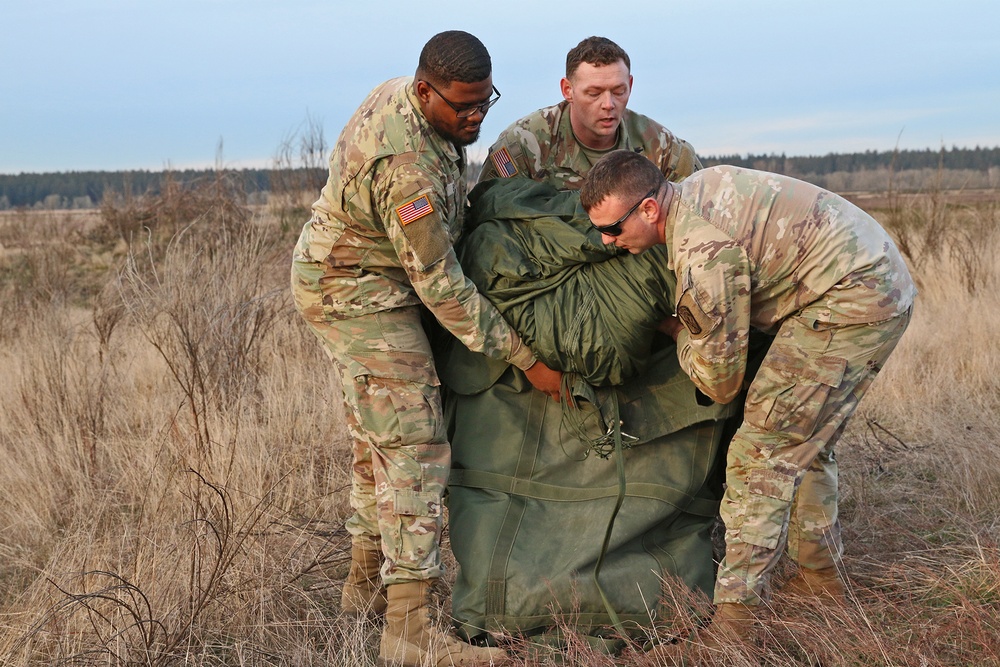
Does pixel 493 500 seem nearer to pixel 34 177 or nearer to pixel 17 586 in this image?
pixel 17 586

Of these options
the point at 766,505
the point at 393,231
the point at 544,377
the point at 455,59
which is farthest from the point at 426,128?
the point at 766,505

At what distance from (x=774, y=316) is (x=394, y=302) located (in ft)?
4.63

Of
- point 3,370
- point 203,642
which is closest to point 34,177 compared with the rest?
point 3,370

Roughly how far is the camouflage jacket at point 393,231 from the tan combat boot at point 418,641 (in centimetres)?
97

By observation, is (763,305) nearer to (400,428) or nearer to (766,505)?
(766,505)

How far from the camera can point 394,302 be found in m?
3.56

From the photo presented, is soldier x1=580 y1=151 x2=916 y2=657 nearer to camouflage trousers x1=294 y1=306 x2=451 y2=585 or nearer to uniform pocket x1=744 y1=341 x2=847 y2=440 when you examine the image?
uniform pocket x1=744 y1=341 x2=847 y2=440

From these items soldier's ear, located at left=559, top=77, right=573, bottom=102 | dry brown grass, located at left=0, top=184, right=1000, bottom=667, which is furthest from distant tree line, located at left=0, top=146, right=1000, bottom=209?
soldier's ear, located at left=559, top=77, right=573, bottom=102

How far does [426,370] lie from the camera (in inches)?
141

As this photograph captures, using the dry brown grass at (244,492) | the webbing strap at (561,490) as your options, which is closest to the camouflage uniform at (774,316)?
the webbing strap at (561,490)

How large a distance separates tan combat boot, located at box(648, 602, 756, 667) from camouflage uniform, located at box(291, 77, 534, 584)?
92 centimetres

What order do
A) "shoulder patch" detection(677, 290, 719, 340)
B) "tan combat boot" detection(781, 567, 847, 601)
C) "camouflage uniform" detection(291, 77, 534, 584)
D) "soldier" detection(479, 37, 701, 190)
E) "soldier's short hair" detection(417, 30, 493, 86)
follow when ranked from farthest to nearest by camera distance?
1. "soldier" detection(479, 37, 701, 190)
2. "tan combat boot" detection(781, 567, 847, 601)
3. "camouflage uniform" detection(291, 77, 534, 584)
4. "soldier's short hair" detection(417, 30, 493, 86)
5. "shoulder patch" detection(677, 290, 719, 340)

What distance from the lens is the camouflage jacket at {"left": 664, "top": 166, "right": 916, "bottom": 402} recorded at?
3.04 metres

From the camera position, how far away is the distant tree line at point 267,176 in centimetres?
1112
